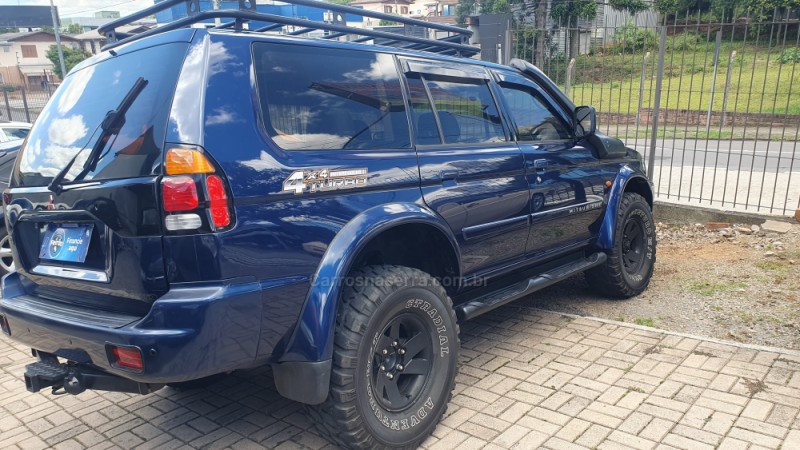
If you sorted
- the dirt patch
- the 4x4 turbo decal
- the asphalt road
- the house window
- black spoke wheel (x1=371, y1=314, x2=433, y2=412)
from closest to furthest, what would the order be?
the 4x4 turbo decal < black spoke wheel (x1=371, y1=314, x2=433, y2=412) < the dirt patch < the asphalt road < the house window

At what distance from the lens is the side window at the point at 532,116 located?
12.4ft

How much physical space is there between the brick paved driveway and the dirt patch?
0.45m

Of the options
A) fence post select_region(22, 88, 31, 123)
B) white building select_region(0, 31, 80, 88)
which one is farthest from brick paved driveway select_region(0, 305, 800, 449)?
white building select_region(0, 31, 80, 88)

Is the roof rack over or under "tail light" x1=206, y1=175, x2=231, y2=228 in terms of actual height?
over

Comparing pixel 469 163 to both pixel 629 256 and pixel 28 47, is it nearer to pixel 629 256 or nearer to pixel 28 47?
pixel 629 256

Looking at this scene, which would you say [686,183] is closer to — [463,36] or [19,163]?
[463,36]

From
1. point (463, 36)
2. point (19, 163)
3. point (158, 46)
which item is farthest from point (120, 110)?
point (463, 36)

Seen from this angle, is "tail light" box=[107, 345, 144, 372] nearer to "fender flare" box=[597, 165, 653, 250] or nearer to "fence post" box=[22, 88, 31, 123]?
"fender flare" box=[597, 165, 653, 250]

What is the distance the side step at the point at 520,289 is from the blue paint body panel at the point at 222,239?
1.83 feet

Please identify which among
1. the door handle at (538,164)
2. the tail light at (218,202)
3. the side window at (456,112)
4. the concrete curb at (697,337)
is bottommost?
the concrete curb at (697,337)

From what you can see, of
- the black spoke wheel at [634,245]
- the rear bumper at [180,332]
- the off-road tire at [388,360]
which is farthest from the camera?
the black spoke wheel at [634,245]

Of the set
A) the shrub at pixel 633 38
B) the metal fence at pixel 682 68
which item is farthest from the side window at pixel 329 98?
the shrub at pixel 633 38

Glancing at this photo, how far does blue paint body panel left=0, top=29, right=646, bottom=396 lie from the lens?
82.0 inches

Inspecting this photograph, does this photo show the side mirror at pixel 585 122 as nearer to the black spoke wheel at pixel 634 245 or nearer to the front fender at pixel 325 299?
the black spoke wheel at pixel 634 245
